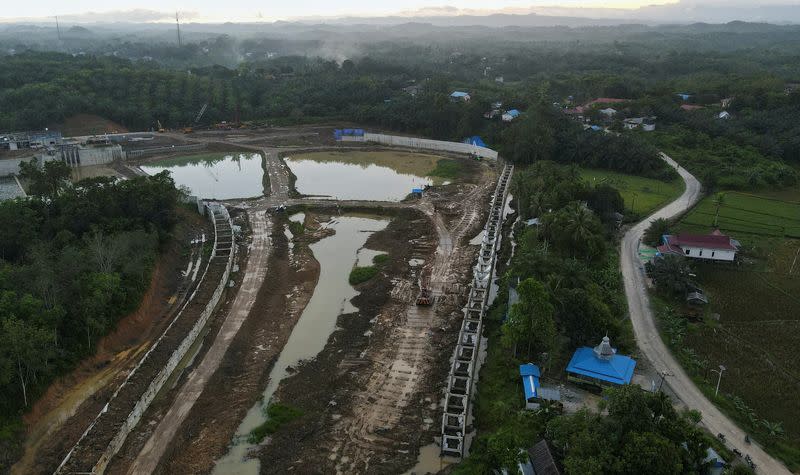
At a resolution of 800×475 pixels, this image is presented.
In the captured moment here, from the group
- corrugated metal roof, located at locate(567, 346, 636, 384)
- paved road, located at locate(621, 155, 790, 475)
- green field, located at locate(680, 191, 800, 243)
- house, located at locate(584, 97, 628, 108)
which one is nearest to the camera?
paved road, located at locate(621, 155, 790, 475)

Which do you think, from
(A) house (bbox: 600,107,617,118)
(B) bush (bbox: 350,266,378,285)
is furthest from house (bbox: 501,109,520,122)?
(B) bush (bbox: 350,266,378,285)

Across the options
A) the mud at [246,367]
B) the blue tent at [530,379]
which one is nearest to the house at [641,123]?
the mud at [246,367]

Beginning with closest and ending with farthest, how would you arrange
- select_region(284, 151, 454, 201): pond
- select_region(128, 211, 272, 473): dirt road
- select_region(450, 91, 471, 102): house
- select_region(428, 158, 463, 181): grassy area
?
select_region(128, 211, 272, 473): dirt road < select_region(284, 151, 454, 201): pond < select_region(428, 158, 463, 181): grassy area < select_region(450, 91, 471, 102): house

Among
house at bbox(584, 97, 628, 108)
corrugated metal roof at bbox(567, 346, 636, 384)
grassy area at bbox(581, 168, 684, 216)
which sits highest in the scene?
house at bbox(584, 97, 628, 108)

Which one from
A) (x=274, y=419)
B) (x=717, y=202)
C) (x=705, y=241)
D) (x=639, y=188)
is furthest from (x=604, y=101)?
(x=274, y=419)

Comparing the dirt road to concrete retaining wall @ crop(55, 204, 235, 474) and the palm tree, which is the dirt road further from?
the palm tree

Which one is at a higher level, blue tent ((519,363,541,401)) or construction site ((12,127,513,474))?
blue tent ((519,363,541,401))
